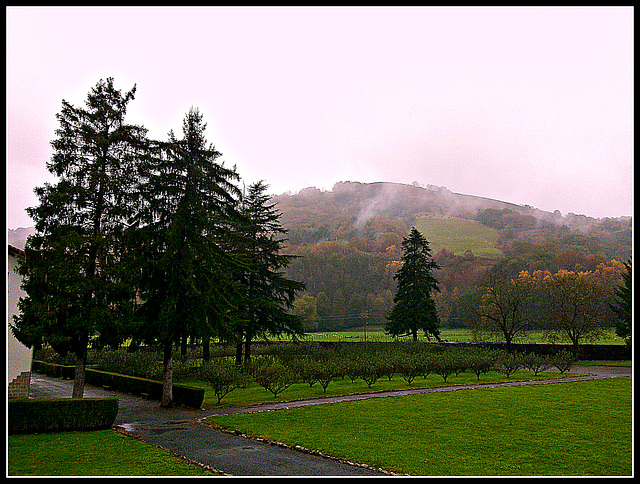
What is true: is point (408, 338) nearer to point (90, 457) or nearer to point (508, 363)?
point (508, 363)

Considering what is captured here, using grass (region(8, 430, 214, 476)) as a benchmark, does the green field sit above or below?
above

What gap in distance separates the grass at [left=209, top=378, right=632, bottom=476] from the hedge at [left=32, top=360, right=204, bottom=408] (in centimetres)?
387

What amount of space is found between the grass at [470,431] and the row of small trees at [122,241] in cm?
571

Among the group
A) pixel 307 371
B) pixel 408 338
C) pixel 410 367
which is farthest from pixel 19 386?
pixel 408 338

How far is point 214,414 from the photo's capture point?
1952 centimetres

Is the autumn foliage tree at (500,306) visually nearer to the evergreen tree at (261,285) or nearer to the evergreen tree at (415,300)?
the evergreen tree at (415,300)

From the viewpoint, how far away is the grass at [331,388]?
2344 cm

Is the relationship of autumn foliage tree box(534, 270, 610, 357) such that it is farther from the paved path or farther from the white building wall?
the white building wall

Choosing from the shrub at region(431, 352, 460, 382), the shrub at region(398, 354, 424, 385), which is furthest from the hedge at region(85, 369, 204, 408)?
the shrub at region(431, 352, 460, 382)

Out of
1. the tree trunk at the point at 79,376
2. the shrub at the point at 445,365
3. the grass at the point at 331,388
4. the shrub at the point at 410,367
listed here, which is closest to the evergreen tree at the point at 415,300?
the grass at the point at 331,388

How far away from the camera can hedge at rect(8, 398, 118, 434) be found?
15.5 m

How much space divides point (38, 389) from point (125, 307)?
14548 mm

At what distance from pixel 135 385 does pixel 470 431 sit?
18.7 m

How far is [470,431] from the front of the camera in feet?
47.4
